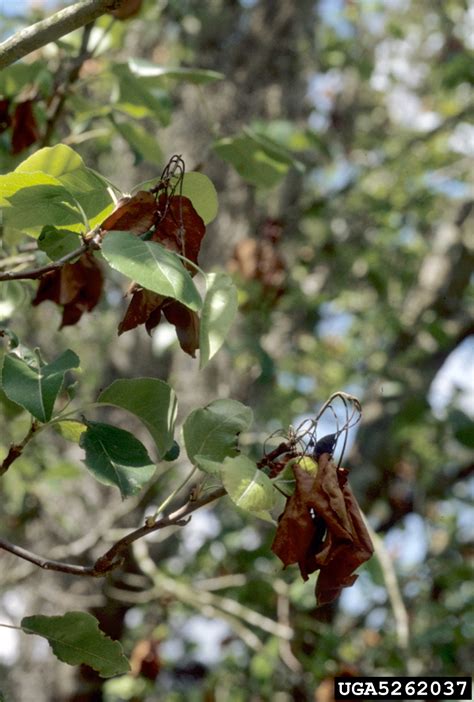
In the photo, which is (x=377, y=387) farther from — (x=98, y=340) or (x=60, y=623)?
(x=60, y=623)

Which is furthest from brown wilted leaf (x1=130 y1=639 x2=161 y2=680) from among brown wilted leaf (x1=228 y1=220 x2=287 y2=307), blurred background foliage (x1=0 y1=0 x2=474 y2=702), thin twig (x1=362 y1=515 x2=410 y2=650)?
brown wilted leaf (x1=228 y1=220 x2=287 y2=307)

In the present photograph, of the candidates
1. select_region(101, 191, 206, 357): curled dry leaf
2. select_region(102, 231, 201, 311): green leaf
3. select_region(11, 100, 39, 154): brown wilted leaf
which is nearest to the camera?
select_region(102, 231, 201, 311): green leaf

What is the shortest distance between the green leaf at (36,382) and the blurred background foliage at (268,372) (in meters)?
0.93

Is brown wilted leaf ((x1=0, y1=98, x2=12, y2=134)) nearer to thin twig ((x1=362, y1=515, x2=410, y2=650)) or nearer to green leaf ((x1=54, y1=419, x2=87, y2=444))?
green leaf ((x1=54, y1=419, x2=87, y2=444))

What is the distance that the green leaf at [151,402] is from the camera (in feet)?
2.73

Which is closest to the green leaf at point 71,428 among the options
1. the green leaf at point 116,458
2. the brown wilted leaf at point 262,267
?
the green leaf at point 116,458

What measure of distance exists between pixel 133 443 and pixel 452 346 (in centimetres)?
237

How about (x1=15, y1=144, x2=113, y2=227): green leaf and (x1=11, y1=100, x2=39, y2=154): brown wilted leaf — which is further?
(x1=11, y1=100, x2=39, y2=154): brown wilted leaf

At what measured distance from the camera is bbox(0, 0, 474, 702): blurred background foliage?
2473 mm

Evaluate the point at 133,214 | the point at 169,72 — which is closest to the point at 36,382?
the point at 133,214

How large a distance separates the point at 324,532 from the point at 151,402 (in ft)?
0.73

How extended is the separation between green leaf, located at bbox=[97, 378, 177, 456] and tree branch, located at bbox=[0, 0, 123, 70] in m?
0.33

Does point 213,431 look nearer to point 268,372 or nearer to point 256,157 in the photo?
point 256,157

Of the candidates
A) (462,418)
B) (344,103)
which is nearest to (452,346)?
(462,418)
